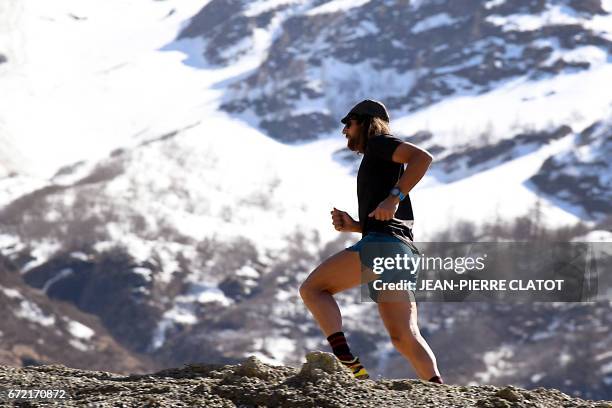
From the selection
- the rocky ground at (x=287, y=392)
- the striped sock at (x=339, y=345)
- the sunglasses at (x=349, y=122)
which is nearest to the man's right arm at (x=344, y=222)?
the sunglasses at (x=349, y=122)

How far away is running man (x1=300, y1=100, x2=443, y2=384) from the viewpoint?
993 centimetres

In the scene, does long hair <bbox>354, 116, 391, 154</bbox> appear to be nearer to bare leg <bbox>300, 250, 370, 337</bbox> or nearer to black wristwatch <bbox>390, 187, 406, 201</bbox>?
black wristwatch <bbox>390, 187, 406, 201</bbox>

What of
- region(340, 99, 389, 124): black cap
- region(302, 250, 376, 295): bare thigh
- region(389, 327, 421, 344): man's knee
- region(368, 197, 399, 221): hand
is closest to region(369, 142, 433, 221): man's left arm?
region(368, 197, 399, 221): hand

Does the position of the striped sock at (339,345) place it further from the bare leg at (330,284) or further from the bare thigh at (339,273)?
the bare thigh at (339,273)

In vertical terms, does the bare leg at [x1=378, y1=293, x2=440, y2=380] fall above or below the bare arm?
below

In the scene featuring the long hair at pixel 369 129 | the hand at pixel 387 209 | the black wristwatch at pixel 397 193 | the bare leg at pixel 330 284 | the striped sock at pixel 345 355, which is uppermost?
the long hair at pixel 369 129

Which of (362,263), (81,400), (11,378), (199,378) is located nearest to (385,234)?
(362,263)

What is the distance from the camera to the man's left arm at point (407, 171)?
9688 millimetres

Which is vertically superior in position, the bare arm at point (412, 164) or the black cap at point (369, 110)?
the black cap at point (369, 110)

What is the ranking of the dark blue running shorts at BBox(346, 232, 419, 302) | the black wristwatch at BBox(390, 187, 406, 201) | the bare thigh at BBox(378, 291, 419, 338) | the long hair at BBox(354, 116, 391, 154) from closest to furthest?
1. the black wristwatch at BBox(390, 187, 406, 201)
2. the dark blue running shorts at BBox(346, 232, 419, 302)
3. the bare thigh at BBox(378, 291, 419, 338)
4. the long hair at BBox(354, 116, 391, 154)

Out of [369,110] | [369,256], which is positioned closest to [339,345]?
[369,256]

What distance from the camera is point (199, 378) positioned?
10.4 meters

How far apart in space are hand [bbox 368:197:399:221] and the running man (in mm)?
91

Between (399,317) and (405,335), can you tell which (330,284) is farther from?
(405,335)
